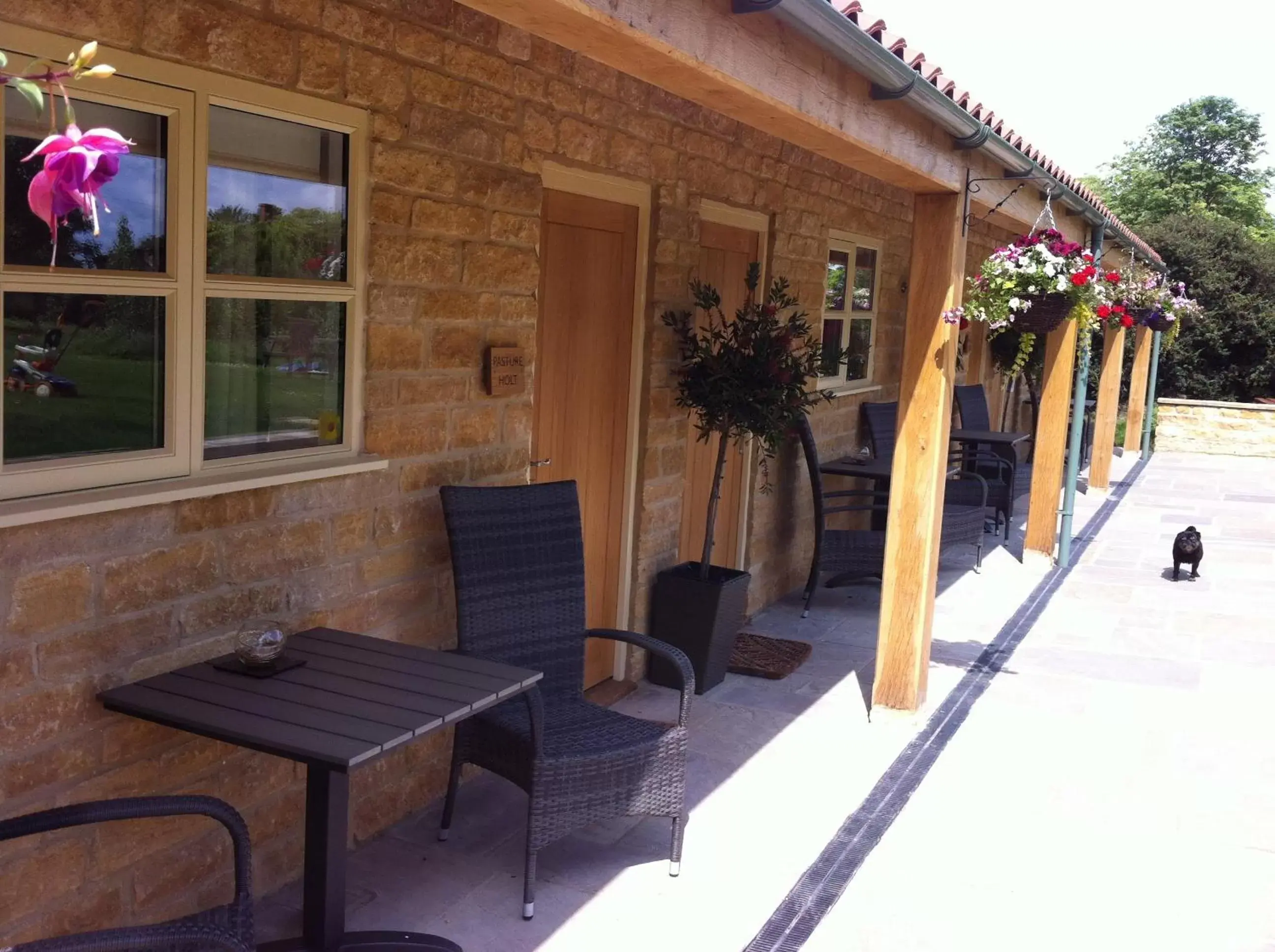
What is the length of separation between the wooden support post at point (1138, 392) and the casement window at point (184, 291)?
508 inches

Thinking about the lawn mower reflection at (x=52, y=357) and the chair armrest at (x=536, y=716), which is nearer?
the lawn mower reflection at (x=52, y=357)

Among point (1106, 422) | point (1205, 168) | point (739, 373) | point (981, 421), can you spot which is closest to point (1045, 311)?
point (739, 373)

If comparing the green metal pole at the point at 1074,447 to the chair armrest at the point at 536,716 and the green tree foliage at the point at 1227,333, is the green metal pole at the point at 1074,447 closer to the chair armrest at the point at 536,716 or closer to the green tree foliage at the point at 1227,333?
the chair armrest at the point at 536,716

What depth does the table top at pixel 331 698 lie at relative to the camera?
2535 millimetres

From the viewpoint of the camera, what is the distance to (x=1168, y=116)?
39.5 meters

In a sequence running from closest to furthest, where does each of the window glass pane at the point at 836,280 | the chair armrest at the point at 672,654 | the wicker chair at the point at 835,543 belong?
the chair armrest at the point at 672,654 → the wicker chair at the point at 835,543 → the window glass pane at the point at 836,280

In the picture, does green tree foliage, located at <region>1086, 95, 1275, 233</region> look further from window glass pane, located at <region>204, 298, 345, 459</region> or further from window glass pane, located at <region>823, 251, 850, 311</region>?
window glass pane, located at <region>204, 298, 345, 459</region>

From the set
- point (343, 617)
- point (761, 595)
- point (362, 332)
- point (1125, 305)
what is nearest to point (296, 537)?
point (343, 617)

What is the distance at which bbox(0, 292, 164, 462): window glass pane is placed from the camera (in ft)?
8.50

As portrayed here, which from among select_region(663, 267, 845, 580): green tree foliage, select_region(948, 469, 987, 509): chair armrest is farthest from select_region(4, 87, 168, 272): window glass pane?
select_region(948, 469, 987, 509): chair armrest

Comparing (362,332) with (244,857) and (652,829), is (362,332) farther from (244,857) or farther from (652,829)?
(652,829)

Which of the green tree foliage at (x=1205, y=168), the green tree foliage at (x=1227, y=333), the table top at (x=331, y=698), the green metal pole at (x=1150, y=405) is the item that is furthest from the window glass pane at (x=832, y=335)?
the green tree foliage at (x=1205, y=168)

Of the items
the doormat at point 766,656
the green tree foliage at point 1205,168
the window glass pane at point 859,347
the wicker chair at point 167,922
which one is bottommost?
the doormat at point 766,656

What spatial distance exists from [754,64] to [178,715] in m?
2.07
